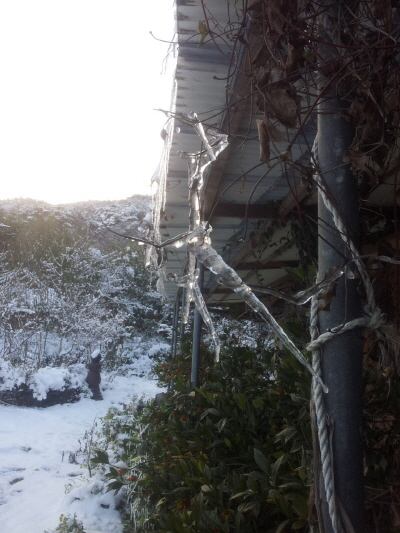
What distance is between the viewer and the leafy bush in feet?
4.65

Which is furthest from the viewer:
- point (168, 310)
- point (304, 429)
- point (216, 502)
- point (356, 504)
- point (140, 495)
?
point (168, 310)

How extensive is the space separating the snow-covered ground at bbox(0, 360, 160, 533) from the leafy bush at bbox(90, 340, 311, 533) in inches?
46.8

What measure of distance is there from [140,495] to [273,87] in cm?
245

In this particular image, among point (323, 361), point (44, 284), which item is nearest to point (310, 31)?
point (323, 361)

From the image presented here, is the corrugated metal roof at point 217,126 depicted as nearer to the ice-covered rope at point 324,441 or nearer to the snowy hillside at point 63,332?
the ice-covered rope at point 324,441

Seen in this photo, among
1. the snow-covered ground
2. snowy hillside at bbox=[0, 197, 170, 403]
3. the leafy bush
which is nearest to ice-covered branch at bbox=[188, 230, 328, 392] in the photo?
the leafy bush

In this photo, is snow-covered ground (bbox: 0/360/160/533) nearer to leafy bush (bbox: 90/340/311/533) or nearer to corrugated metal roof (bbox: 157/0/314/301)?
leafy bush (bbox: 90/340/311/533)

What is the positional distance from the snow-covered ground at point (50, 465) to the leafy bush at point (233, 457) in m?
1.19

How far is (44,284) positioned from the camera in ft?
33.7

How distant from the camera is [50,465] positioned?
6.02 m

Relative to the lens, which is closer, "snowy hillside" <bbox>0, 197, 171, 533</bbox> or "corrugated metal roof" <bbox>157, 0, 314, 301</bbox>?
"corrugated metal roof" <bbox>157, 0, 314, 301</bbox>

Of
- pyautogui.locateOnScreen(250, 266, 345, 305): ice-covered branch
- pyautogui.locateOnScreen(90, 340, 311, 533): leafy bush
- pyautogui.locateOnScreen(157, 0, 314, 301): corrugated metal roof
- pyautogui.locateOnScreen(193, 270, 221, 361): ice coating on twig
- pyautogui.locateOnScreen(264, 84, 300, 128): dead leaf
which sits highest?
pyautogui.locateOnScreen(157, 0, 314, 301): corrugated metal roof

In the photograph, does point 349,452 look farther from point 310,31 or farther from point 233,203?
point 233,203

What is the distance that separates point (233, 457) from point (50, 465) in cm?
498
